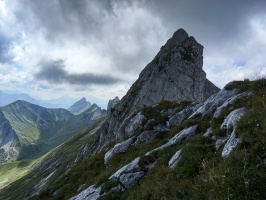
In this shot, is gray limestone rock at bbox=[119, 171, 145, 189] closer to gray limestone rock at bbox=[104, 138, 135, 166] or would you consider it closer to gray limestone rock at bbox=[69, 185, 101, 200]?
gray limestone rock at bbox=[69, 185, 101, 200]

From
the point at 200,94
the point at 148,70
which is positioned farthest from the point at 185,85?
the point at 148,70

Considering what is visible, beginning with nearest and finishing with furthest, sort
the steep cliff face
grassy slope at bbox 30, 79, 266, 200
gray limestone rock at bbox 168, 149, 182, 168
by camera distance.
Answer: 1. grassy slope at bbox 30, 79, 266, 200
2. gray limestone rock at bbox 168, 149, 182, 168
3. the steep cliff face

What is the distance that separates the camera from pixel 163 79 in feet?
314

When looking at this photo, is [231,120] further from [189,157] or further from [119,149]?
[119,149]

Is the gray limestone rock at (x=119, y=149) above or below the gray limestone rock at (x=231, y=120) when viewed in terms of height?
below

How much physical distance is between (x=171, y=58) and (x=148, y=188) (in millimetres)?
88612

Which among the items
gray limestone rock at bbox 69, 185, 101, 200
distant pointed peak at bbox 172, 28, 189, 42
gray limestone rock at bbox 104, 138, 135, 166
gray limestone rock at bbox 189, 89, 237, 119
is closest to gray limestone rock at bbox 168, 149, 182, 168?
gray limestone rock at bbox 69, 185, 101, 200

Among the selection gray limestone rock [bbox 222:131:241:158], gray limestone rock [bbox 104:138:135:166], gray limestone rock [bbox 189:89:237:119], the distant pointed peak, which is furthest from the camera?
the distant pointed peak

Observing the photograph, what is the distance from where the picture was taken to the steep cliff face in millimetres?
92625

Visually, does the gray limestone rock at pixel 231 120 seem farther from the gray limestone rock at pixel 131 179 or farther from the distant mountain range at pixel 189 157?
the gray limestone rock at pixel 131 179

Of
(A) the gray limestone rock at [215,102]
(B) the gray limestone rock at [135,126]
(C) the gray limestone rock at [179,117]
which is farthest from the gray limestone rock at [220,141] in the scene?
(B) the gray limestone rock at [135,126]

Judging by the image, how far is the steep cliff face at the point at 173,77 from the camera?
3647 inches

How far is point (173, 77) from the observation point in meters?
96.2

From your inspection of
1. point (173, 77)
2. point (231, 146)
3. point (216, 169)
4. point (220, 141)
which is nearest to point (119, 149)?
point (220, 141)
